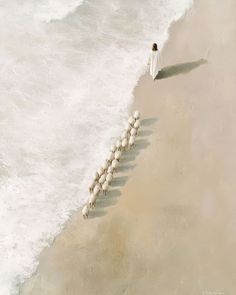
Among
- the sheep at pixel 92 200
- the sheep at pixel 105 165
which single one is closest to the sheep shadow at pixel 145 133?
the sheep at pixel 105 165

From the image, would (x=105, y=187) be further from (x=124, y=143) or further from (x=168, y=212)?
(x=168, y=212)

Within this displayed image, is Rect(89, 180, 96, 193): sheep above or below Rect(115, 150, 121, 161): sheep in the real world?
below

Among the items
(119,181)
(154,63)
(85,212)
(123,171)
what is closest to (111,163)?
(123,171)

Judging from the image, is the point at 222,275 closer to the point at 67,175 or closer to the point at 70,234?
the point at 70,234

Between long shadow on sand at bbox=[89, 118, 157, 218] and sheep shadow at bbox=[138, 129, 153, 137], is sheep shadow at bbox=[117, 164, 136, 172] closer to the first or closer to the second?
long shadow on sand at bbox=[89, 118, 157, 218]

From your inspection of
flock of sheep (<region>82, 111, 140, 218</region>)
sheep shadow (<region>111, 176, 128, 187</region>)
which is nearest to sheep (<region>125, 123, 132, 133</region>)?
flock of sheep (<region>82, 111, 140, 218</region>)

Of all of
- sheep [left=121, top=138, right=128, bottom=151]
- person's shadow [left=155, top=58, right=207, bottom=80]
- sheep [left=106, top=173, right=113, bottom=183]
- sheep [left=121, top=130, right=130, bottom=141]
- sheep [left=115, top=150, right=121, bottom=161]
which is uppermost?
person's shadow [left=155, top=58, right=207, bottom=80]

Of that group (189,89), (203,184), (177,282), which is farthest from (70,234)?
(189,89)

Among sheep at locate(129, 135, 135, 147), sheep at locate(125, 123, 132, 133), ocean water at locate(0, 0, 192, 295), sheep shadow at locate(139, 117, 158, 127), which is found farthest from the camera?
sheep shadow at locate(139, 117, 158, 127)
